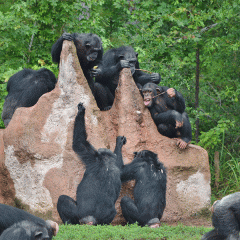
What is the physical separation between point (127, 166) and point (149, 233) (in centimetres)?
160

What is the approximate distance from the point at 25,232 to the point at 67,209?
2.04 m

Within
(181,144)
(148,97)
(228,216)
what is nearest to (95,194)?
(181,144)

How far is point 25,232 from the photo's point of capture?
13.0 feet

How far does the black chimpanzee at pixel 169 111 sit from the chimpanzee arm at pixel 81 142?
1665mm

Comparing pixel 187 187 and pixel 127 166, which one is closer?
pixel 127 166

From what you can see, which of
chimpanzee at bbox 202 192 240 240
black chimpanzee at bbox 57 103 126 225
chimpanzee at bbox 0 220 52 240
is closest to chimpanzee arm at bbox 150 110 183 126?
black chimpanzee at bbox 57 103 126 225

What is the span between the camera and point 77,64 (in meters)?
7.13

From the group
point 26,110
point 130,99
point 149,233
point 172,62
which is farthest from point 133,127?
point 172,62

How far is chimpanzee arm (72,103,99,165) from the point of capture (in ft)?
21.1

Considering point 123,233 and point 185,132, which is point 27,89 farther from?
point 123,233

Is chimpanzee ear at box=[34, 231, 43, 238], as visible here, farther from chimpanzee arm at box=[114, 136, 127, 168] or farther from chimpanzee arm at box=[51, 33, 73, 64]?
chimpanzee arm at box=[51, 33, 73, 64]

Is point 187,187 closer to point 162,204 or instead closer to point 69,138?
point 162,204

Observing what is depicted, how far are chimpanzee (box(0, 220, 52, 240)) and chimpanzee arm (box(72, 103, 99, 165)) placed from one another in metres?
2.33

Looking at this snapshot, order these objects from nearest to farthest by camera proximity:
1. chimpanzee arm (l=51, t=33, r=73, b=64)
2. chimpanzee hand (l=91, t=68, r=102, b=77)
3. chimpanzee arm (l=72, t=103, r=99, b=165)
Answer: chimpanzee arm (l=72, t=103, r=99, b=165), chimpanzee arm (l=51, t=33, r=73, b=64), chimpanzee hand (l=91, t=68, r=102, b=77)
